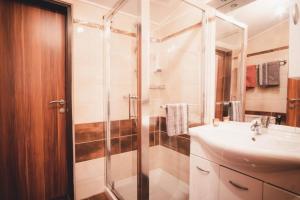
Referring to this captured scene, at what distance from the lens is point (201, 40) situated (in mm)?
1602

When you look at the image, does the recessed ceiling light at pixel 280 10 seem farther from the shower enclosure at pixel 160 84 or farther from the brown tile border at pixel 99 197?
the brown tile border at pixel 99 197

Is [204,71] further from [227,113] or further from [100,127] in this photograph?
[100,127]

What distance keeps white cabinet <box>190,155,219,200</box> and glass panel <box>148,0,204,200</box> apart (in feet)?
1.27

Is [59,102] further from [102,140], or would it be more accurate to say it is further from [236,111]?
[236,111]

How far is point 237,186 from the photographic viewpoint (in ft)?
2.96

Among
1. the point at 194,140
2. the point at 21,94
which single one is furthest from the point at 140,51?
the point at 21,94

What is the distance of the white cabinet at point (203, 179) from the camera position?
1.03m

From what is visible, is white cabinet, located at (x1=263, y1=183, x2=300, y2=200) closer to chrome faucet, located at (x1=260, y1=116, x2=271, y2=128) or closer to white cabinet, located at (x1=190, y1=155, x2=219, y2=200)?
white cabinet, located at (x1=190, y1=155, x2=219, y2=200)

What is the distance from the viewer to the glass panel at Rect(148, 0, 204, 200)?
5.52ft

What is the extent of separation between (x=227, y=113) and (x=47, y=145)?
1838mm

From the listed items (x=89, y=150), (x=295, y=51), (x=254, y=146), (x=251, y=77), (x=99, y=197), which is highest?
(x=295, y=51)

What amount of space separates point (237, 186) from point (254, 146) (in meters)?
0.26

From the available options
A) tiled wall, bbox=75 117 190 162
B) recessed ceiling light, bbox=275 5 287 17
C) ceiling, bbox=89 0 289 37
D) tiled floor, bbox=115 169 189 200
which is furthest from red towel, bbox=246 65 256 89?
tiled floor, bbox=115 169 189 200

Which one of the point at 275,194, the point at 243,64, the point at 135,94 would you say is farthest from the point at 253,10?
the point at 275,194
